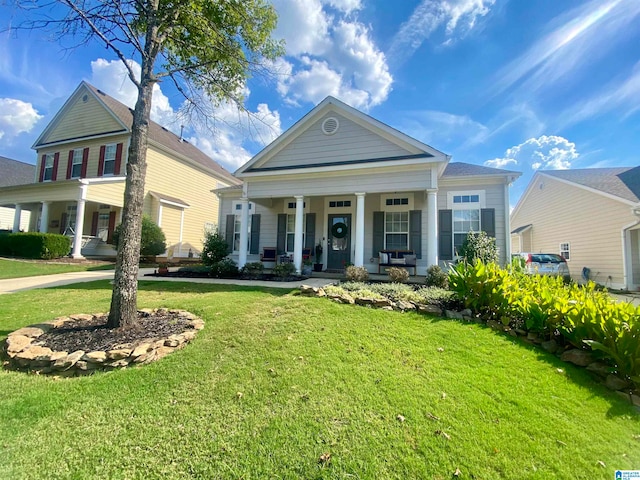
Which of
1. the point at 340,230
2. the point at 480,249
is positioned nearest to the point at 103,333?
the point at 340,230

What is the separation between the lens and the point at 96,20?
522cm

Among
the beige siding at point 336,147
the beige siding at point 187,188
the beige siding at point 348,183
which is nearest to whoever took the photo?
the beige siding at point 348,183

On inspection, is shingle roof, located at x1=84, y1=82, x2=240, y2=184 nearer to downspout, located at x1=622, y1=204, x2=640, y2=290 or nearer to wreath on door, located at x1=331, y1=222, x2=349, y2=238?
wreath on door, located at x1=331, y1=222, x2=349, y2=238

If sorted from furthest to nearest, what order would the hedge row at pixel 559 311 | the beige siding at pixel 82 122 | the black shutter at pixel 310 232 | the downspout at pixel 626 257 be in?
the beige siding at pixel 82 122 → the black shutter at pixel 310 232 → the downspout at pixel 626 257 → the hedge row at pixel 559 311

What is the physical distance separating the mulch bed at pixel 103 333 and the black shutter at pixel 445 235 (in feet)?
30.6

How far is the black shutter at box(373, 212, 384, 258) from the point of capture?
1165 cm

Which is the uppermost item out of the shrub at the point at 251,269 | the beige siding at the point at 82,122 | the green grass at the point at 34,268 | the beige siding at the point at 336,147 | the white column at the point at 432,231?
the beige siding at the point at 82,122

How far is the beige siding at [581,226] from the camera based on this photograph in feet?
40.4

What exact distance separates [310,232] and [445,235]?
560 cm

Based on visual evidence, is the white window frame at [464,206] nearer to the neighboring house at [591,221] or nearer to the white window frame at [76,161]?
the neighboring house at [591,221]

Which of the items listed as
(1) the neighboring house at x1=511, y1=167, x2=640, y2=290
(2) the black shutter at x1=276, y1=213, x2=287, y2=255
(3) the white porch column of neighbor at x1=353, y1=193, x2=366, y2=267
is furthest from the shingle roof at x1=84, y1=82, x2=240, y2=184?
(1) the neighboring house at x1=511, y1=167, x2=640, y2=290

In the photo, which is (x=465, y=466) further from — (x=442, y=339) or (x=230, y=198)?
(x=230, y=198)

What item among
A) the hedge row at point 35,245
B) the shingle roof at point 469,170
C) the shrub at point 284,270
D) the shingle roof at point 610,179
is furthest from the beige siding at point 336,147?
the hedge row at point 35,245

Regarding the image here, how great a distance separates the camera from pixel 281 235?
43.4 ft
